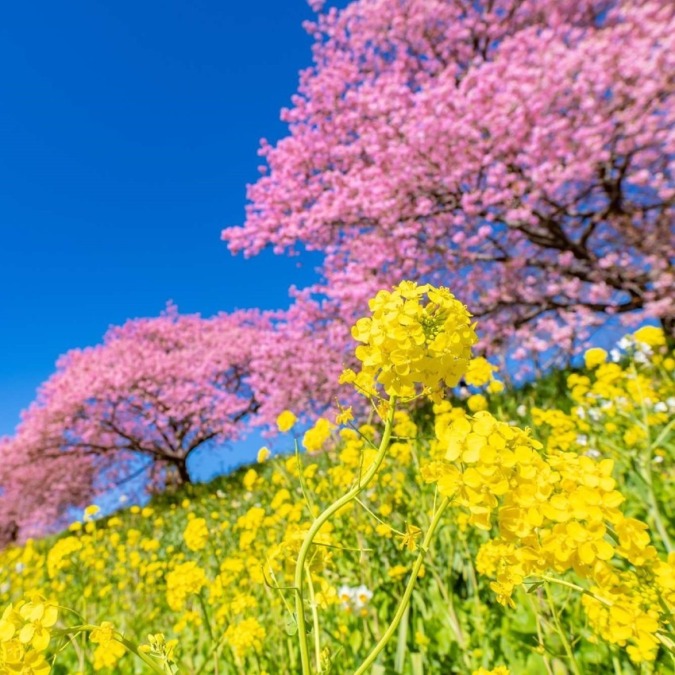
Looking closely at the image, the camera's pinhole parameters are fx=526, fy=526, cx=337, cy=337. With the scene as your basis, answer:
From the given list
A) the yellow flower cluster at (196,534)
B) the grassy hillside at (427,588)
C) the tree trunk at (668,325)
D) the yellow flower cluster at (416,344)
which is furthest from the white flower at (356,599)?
the tree trunk at (668,325)

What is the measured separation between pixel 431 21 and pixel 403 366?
46.1ft

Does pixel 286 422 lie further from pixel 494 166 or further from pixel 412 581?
pixel 494 166

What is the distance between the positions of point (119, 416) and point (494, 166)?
15.4 m

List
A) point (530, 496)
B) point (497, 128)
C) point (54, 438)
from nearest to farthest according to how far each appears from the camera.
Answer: point (530, 496) → point (497, 128) → point (54, 438)

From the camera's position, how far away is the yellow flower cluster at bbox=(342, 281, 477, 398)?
111 centimetres

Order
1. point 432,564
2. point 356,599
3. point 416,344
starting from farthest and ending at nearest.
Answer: point 356,599, point 432,564, point 416,344

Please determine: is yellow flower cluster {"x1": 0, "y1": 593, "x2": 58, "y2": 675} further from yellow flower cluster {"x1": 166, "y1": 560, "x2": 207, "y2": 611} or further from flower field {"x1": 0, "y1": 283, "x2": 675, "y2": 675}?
yellow flower cluster {"x1": 166, "y1": 560, "x2": 207, "y2": 611}

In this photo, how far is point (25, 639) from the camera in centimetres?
96

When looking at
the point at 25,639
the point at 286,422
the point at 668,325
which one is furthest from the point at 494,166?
the point at 25,639

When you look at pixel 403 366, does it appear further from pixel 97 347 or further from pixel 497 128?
pixel 97 347

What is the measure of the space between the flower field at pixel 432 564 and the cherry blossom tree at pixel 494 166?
16.1 feet

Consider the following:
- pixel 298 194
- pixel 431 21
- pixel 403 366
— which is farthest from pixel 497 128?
pixel 403 366

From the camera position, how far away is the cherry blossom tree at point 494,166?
28.7 ft

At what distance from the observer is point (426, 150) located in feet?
31.1
